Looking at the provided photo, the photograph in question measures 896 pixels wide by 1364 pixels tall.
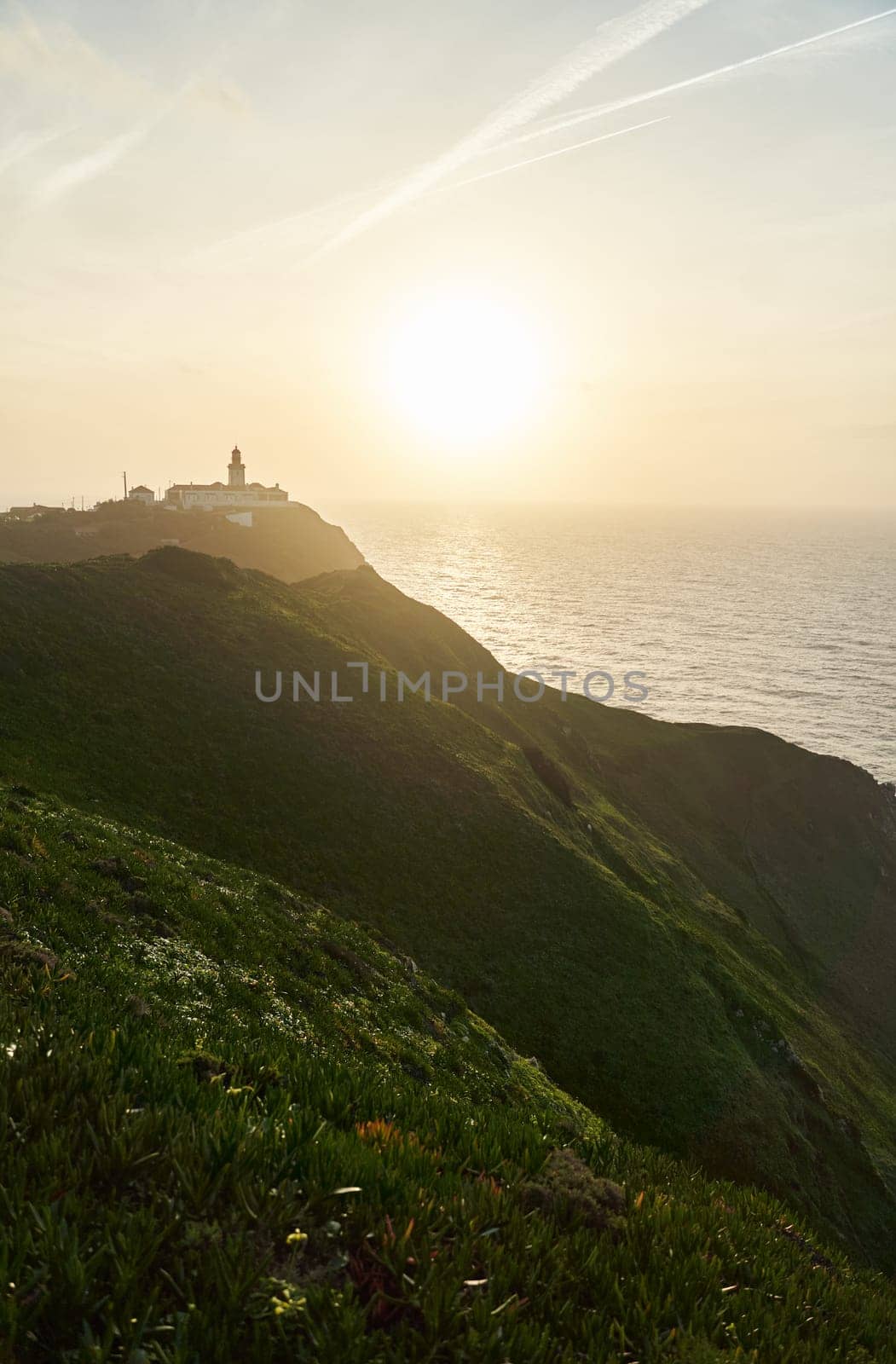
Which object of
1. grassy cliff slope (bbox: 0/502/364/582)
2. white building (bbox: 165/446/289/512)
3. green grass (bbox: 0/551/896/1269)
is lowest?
green grass (bbox: 0/551/896/1269)

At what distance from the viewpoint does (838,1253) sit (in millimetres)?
8828

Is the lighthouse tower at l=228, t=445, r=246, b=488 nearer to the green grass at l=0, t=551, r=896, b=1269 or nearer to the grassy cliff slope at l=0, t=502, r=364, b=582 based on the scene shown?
the grassy cliff slope at l=0, t=502, r=364, b=582

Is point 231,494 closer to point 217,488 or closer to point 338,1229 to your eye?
point 217,488

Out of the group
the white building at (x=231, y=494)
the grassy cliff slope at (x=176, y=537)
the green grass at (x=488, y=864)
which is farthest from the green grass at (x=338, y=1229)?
the white building at (x=231, y=494)

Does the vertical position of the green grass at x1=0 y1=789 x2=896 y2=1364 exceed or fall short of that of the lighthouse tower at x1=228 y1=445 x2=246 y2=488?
it falls short

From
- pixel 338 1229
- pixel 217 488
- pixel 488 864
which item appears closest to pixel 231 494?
pixel 217 488

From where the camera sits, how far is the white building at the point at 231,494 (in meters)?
167

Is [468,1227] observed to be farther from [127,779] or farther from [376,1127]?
[127,779]

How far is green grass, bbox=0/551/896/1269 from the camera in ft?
92.8

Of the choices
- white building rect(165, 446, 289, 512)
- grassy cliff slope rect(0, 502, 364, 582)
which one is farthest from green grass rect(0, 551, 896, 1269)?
white building rect(165, 446, 289, 512)

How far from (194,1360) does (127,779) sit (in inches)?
1157

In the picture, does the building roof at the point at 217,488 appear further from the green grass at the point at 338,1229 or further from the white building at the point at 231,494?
the green grass at the point at 338,1229

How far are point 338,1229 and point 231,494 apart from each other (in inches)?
7144

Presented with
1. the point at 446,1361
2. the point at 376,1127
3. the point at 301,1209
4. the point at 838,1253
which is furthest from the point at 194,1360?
the point at 838,1253
